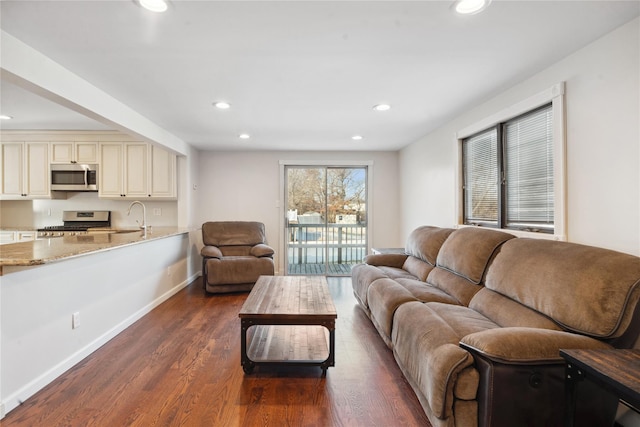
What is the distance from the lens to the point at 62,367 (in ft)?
7.45

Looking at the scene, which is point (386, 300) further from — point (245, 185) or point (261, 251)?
point (245, 185)

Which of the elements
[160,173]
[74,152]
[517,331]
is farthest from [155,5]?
[74,152]

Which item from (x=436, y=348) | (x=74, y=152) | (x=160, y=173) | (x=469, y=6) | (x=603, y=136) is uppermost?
(x=469, y=6)

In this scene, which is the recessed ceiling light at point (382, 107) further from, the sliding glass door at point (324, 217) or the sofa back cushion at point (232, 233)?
the sofa back cushion at point (232, 233)

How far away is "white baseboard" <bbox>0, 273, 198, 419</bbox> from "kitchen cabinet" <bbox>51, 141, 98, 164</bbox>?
2.53 m

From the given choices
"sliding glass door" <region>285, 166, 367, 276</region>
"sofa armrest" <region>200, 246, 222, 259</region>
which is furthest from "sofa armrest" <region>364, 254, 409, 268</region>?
"sofa armrest" <region>200, 246, 222, 259</region>

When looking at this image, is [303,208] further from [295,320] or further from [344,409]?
[344,409]

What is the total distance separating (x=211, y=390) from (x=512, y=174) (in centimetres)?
299

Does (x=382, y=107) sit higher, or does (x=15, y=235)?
(x=382, y=107)

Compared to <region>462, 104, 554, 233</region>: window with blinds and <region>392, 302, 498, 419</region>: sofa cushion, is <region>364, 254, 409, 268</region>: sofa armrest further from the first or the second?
<region>392, 302, 498, 419</region>: sofa cushion

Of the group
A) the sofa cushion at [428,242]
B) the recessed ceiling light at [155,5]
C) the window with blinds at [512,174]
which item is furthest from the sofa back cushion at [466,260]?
the recessed ceiling light at [155,5]

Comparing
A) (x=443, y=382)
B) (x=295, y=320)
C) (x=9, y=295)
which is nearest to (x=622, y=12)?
(x=443, y=382)

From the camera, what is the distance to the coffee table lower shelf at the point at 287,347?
2.28m

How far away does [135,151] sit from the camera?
4.64 meters
